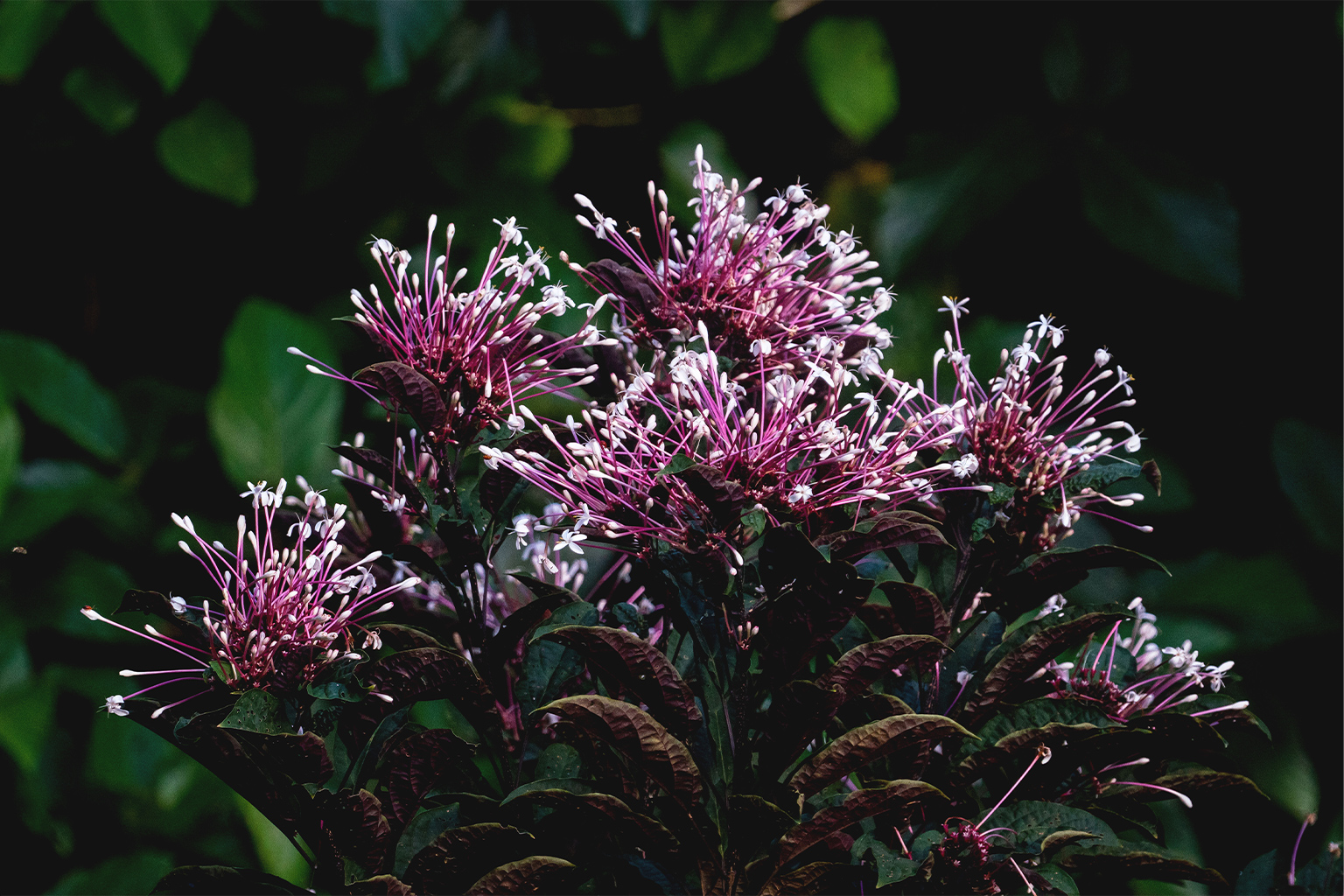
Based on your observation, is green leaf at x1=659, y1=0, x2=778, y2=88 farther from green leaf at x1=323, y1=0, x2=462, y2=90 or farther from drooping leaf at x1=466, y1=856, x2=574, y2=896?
drooping leaf at x1=466, y1=856, x2=574, y2=896

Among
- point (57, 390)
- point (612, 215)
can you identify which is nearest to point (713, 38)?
point (612, 215)

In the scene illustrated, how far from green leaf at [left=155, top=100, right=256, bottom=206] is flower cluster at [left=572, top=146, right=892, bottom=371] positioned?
3.39 feet

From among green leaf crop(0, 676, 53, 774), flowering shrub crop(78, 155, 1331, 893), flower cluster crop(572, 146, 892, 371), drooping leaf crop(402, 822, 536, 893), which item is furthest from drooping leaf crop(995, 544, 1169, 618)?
green leaf crop(0, 676, 53, 774)

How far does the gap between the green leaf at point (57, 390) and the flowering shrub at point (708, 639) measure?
1038 millimetres

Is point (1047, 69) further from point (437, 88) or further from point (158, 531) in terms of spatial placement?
point (158, 531)

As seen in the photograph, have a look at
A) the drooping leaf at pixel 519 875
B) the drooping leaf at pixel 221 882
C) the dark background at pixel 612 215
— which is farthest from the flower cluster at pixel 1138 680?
the dark background at pixel 612 215

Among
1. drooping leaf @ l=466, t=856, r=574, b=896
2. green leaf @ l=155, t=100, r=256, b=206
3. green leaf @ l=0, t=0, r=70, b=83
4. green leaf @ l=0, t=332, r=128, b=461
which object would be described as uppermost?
green leaf @ l=0, t=0, r=70, b=83

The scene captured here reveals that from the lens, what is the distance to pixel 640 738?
0.38 metres

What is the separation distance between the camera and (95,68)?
1359mm

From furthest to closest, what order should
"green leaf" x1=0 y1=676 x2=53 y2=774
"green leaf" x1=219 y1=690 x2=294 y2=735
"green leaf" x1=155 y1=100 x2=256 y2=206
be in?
1. "green leaf" x1=155 y1=100 x2=256 y2=206
2. "green leaf" x1=0 y1=676 x2=53 y2=774
3. "green leaf" x1=219 y1=690 x2=294 y2=735

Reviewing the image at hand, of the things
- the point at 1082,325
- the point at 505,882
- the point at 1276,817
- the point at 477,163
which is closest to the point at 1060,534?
the point at 505,882

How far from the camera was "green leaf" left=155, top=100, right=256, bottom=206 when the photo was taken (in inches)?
52.8

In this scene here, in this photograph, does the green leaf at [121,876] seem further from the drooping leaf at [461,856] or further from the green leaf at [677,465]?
the green leaf at [677,465]

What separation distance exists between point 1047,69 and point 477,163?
728 millimetres
